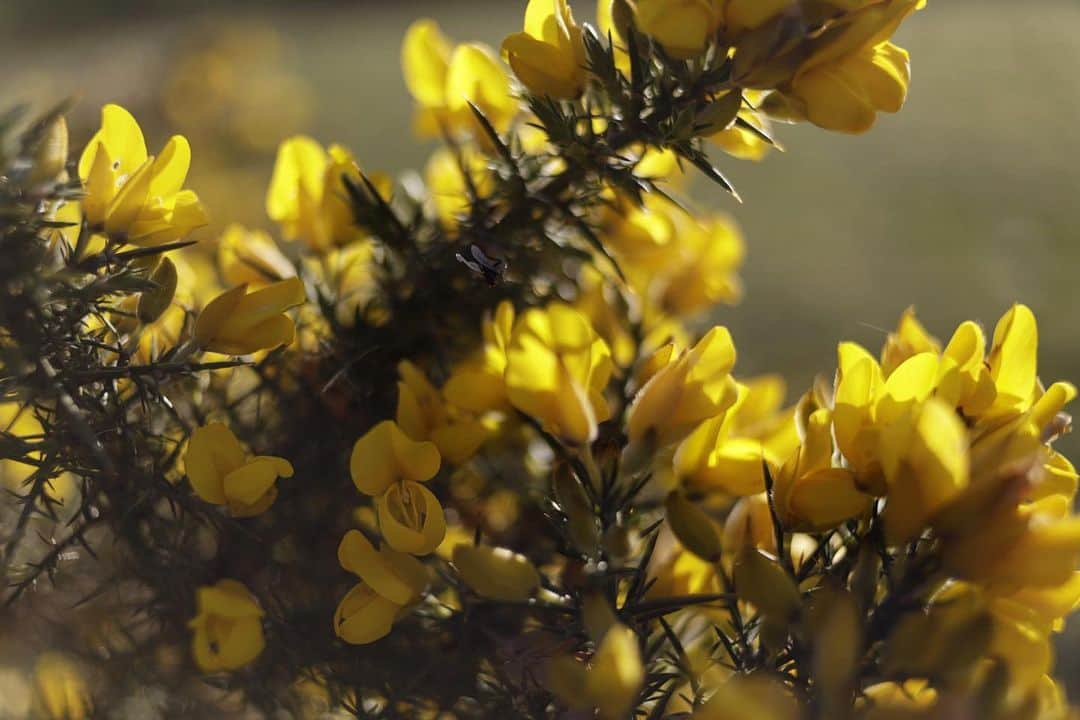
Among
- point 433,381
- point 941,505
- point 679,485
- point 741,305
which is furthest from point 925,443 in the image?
point 741,305

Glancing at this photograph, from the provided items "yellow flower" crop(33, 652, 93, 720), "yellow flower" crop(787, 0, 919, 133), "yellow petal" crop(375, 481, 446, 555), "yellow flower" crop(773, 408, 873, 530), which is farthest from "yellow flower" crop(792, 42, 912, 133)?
"yellow flower" crop(33, 652, 93, 720)

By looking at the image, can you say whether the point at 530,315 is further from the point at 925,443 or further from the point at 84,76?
the point at 84,76

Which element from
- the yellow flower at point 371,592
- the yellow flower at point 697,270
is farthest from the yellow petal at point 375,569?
the yellow flower at point 697,270

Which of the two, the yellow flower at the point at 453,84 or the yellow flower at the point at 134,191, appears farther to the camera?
the yellow flower at the point at 453,84

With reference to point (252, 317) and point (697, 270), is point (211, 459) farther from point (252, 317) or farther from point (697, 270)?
point (697, 270)

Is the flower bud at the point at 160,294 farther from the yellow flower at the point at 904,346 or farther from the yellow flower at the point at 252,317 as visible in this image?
the yellow flower at the point at 904,346

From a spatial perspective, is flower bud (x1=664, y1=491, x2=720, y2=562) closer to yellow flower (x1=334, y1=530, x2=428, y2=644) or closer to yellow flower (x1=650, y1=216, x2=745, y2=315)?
yellow flower (x1=334, y1=530, x2=428, y2=644)
